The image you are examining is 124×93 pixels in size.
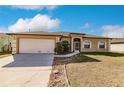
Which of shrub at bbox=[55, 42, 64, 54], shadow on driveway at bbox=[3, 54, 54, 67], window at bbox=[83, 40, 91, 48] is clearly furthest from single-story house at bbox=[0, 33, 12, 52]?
shadow on driveway at bbox=[3, 54, 54, 67]

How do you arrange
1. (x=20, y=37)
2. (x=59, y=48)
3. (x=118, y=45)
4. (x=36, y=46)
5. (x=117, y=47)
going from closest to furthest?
1. (x=59, y=48)
2. (x=20, y=37)
3. (x=36, y=46)
4. (x=118, y=45)
5. (x=117, y=47)

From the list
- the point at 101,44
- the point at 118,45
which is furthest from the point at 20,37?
the point at 118,45

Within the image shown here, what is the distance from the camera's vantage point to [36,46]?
2452 centimetres

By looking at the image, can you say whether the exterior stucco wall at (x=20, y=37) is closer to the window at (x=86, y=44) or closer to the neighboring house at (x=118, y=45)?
the window at (x=86, y=44)

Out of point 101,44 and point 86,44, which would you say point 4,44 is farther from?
point 101,44

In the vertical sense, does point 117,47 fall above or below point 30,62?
above

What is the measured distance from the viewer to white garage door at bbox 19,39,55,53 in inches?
958

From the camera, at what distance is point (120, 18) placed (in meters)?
32.8

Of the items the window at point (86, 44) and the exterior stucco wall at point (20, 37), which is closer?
the exterior stucco wall at point (20, 37)

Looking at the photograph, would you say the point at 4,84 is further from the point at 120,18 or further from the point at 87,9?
the point at 120,18

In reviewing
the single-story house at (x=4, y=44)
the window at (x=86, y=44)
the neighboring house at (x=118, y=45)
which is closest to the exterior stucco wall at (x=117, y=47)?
the neighboring house at (x=118, y=45)

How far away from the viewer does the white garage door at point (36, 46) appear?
24.3m
